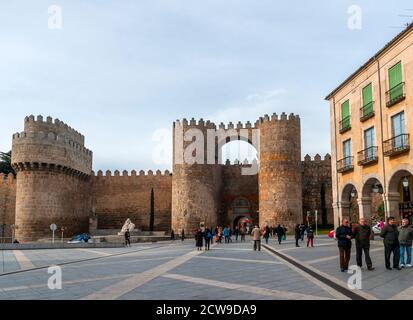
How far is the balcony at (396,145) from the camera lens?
17125 millimetres

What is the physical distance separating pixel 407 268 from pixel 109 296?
7.16 meters

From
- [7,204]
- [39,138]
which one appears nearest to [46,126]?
[39,138]

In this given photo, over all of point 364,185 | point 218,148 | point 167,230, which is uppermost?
point 218,148

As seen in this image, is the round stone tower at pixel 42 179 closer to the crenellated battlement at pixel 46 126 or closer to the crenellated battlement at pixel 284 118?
the crenellated battlement at pixel 46 126

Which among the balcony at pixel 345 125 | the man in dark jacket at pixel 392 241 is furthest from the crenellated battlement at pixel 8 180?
the man in dark jacket at pixel 392 241

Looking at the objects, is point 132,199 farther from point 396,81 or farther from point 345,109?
point 396,81

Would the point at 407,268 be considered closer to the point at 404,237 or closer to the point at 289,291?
the point at 404,237

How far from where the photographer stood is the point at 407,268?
1051 centimetres

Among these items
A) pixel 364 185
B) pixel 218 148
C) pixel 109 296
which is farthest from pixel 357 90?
pixel 218 148

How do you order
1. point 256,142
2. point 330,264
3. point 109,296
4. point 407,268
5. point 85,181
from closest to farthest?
point 109,296 → point 407,268 → point 330,264 → point 256,142 → point 85,181

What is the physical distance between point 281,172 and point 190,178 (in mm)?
7438

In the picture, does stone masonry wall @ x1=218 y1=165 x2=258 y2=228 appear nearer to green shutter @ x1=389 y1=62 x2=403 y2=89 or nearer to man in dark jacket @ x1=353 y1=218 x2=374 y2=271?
green shutter @ x1=389 y1=62 x2=403 y2=89

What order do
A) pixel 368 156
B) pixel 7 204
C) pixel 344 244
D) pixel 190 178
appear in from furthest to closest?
pixel 7 204
pixel 190 178
pixel 368 156
pixel 344 244

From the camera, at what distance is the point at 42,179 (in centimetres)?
3547
